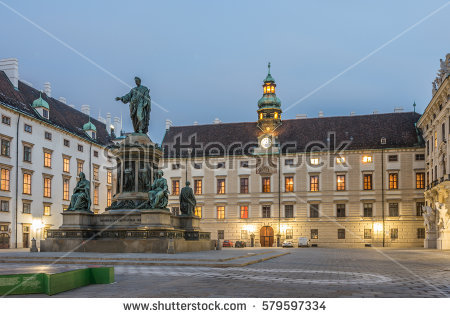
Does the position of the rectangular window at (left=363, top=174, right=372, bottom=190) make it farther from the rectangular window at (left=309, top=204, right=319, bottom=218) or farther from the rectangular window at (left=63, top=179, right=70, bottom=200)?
the rectangular window at (left=63, top=179, right=70, bottom=200)

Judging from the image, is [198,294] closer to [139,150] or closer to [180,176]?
[139,150]

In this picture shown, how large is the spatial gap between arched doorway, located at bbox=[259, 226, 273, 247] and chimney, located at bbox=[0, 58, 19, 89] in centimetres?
2905

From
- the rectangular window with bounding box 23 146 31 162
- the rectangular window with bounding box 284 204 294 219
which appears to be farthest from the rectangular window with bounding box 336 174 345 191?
the rectangular window with bounding box 23 146 31 162

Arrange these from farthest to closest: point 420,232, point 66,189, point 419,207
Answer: point 419,207
point 420,232
point 66,189

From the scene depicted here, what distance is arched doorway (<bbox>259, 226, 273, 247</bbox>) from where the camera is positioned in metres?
56.6

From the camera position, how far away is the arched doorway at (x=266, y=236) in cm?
5656

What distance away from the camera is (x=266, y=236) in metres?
56.8

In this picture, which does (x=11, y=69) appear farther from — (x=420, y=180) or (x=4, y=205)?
(x=420, y=180)

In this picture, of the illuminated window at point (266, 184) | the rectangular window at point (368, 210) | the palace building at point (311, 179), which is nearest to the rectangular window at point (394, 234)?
the palace building at point (311, 179)

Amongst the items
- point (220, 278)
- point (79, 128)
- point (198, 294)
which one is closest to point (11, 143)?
point (79, 128)

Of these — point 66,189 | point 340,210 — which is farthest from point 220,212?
point 66,189

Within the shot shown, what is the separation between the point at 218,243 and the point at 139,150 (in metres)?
8.39
